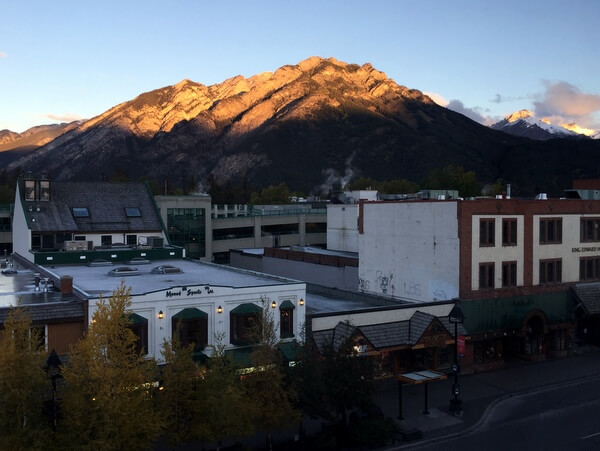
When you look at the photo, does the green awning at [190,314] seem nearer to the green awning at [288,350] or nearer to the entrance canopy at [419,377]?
the green awning at [288,350]

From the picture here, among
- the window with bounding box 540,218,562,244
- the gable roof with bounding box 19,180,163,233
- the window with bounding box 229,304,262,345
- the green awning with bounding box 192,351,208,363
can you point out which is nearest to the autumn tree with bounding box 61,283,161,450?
the green awning with bounding box 192,351,208,363

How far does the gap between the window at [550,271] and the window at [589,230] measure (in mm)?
3360

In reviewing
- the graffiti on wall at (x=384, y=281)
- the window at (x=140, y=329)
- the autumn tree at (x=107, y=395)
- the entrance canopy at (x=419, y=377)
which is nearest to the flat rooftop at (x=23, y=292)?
the window at (x=140, y=329)

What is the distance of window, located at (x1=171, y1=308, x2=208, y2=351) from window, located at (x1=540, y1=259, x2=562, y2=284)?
1112 inches

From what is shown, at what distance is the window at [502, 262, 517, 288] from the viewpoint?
44031mm

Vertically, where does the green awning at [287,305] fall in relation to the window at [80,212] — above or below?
below

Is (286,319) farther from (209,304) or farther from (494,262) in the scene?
(494,262)

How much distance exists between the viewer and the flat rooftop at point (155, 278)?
113 ft

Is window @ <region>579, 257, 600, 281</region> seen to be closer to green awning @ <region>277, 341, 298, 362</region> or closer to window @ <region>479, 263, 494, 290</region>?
window @ <region>479, 263, 494, 290</region>

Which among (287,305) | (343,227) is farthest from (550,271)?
(343,227)

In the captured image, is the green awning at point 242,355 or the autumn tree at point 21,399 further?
the green awning at point 242,355

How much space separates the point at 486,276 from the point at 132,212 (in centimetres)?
3202

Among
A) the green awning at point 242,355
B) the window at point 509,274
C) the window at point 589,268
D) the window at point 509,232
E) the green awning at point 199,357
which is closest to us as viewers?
the green awning at point 242,355

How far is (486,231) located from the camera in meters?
42.9
